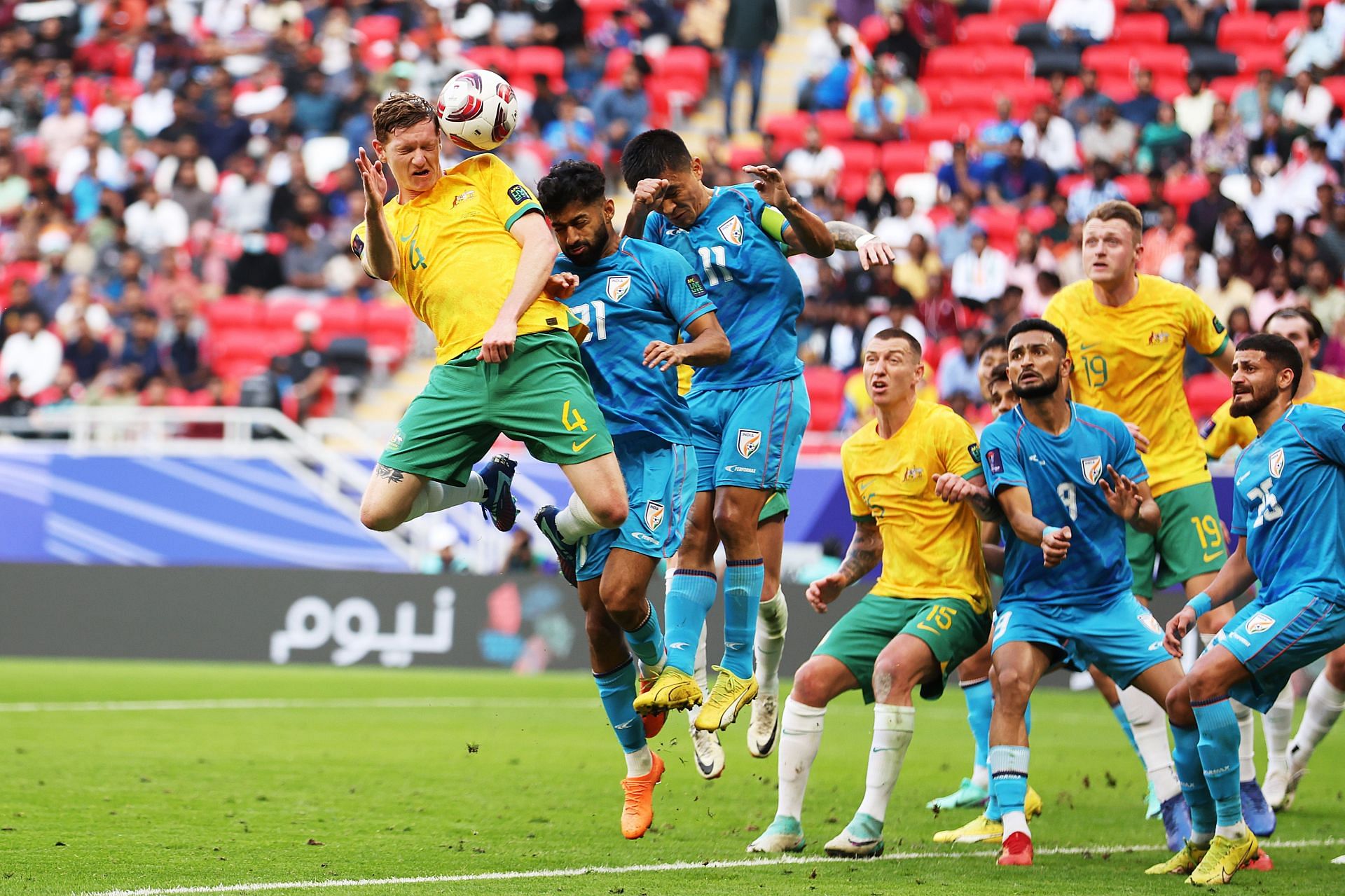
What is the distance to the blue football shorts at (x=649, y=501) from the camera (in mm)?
7477

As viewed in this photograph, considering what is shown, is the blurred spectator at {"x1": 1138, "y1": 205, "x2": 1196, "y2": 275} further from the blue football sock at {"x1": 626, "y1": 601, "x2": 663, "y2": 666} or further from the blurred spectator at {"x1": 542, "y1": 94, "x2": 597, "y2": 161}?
the blue football sock at {"x1": 626, "y1": 601, "x2": 663, "y2": 666}

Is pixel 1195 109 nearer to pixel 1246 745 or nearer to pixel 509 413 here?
pixel 1246 745

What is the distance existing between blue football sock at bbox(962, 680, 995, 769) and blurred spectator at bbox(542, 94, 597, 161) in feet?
49.5

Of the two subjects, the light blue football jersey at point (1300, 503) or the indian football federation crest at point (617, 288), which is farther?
the indian football federation crest at point (617, 288)

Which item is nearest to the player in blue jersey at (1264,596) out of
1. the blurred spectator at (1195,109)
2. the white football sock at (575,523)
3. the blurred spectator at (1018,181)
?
the white football sock at (575,523)

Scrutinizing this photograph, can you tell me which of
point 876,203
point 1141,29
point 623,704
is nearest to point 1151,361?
point 623,704

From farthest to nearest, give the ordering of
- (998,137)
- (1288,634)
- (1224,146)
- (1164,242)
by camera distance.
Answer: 1. (998,137)
2. (1224,146)
3. (1164,242)
4. (1288,634)

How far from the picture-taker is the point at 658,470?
7.59 metres

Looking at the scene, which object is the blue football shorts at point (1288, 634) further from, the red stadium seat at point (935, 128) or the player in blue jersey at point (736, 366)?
the red stadium seat at point (935, 128)

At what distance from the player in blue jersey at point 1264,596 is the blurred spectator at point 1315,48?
15281 millimetres

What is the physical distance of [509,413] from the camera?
23.5 feet

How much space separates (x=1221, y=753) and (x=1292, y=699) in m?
3.13

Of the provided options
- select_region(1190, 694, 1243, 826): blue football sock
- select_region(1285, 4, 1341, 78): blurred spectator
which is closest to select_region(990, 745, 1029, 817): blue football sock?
select_region(1190, 694, 1243, 826): blue football sock

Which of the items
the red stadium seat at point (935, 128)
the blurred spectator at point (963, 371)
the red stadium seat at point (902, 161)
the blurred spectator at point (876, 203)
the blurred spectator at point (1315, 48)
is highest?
the blurred spectator at point (1315, 48)
